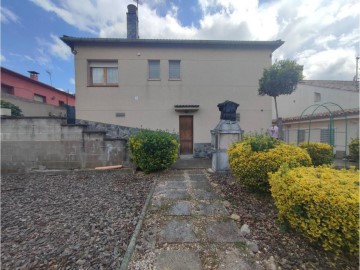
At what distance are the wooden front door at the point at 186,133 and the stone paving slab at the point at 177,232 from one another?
6438 mm

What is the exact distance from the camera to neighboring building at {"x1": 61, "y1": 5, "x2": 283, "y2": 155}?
859 cm

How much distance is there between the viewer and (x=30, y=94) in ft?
40.7

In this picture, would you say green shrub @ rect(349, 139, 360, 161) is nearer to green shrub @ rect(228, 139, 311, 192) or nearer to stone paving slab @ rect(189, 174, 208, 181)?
green shrub @ rect(228, 139, 311, 192)

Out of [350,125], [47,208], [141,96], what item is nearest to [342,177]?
[47,208]

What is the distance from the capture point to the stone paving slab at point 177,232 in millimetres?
2246

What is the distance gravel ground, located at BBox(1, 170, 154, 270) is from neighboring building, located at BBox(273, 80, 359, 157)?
7968 mm

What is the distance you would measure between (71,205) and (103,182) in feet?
4.75

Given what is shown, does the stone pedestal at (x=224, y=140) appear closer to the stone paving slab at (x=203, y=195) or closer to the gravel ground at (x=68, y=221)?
the stone paving slab at (x=203, y=195)

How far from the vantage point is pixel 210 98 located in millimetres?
9047

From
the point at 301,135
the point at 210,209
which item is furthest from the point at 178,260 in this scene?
the point at 301,135

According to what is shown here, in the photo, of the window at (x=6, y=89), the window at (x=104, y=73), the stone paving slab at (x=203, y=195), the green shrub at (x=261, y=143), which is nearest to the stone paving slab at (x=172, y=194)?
the stone paving slab at (x=203, y=195)

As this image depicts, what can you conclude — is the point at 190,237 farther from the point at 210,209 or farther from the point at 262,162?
the point at 262,162

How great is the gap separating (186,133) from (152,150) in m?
3.85

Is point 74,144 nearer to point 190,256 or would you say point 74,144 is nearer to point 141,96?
point 141,96
